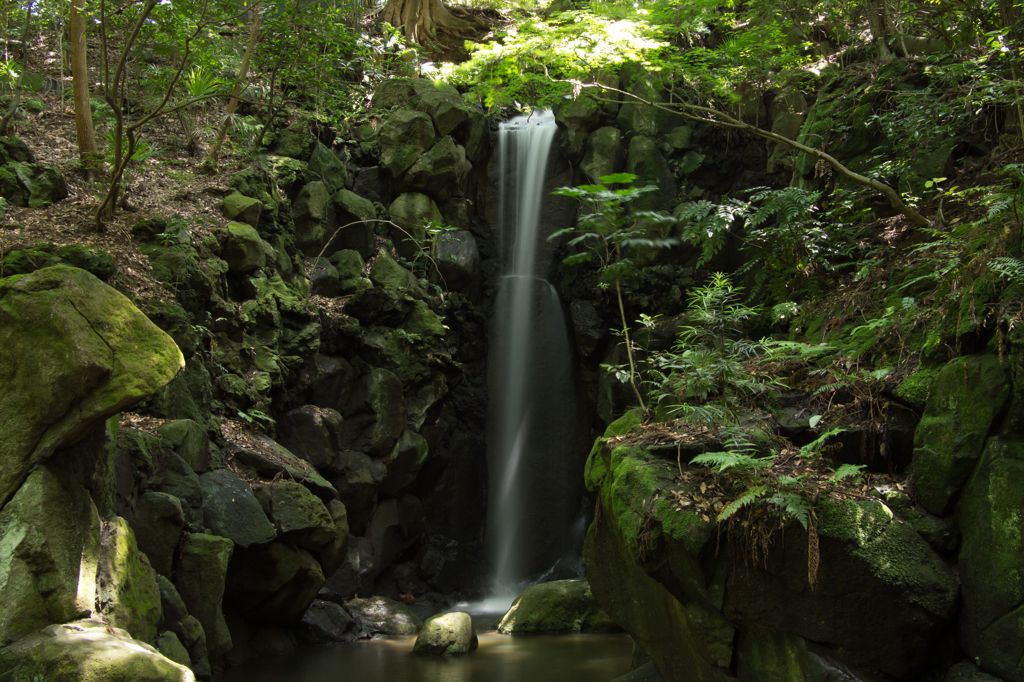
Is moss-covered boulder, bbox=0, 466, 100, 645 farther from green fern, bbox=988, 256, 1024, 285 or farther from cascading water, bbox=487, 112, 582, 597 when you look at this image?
cascading water, bbox=487, 112, 582, 597

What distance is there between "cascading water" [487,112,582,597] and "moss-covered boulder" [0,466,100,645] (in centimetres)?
922

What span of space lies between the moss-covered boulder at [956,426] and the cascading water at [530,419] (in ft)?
29.8

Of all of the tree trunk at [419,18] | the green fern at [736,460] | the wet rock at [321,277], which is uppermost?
the tree trunk at [419,18]

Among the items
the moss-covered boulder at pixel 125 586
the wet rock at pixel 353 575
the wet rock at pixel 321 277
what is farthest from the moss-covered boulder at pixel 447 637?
the wet rock at pixel 321 277

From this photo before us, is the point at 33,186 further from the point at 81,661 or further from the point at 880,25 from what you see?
the point at 880,25

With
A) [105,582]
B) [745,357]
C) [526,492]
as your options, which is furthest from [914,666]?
[526,492]

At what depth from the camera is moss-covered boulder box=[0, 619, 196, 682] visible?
353 cm

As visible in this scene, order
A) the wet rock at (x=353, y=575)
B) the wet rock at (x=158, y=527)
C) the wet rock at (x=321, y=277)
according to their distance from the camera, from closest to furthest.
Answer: the wet rock at (x=158, y=527)
the wet rock at (x=353, y=575)
the wet rock at (x=321, y=277)

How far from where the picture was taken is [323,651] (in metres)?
8.09

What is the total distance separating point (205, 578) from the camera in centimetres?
620

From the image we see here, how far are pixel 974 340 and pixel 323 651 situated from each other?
299 inches

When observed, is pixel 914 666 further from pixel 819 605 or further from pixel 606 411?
pixel 606 411

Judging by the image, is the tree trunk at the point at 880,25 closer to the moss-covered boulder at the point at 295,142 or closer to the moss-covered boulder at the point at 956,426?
the moss-covered boulder at the point at 956,426

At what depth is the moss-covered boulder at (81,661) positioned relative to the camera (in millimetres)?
3527
